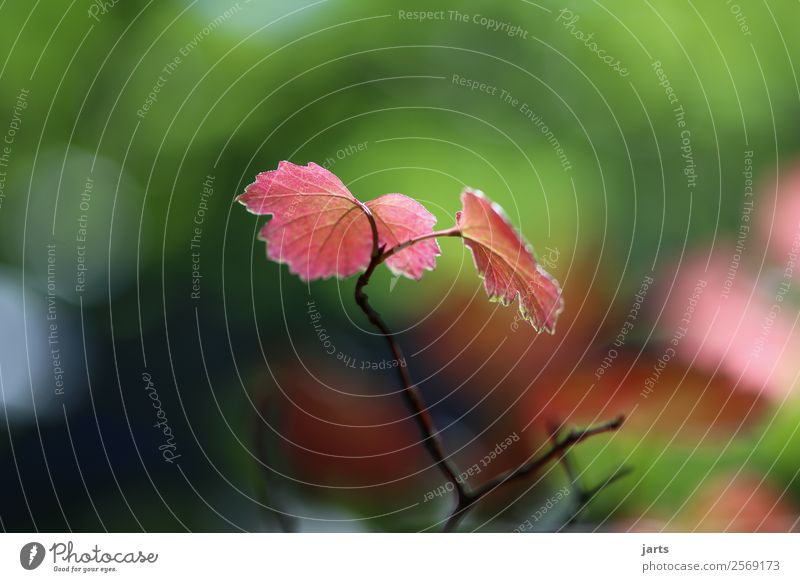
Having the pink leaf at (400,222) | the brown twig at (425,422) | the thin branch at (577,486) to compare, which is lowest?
the thin branch at (577,486)

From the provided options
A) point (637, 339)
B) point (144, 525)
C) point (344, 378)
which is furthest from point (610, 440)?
point (144, 525)

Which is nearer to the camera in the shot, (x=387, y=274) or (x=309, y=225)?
(x=309, y=225)

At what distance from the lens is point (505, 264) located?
0.27m

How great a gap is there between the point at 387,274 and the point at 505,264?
318mm

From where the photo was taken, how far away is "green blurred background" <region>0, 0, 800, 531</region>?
0.52 m

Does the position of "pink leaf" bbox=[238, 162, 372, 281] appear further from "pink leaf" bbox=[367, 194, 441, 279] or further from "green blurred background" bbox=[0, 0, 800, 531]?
"green blurred background" bbox=[0, 0, 800, 531]

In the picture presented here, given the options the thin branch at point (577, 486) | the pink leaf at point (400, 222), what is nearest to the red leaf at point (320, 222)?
the pink leaf at point (400, 222)

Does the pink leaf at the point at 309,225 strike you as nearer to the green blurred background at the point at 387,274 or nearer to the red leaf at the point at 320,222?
the red leaf at the point at 320,222

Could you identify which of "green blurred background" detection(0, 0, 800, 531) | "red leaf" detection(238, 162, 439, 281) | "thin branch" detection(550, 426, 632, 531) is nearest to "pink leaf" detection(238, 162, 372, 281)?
"red leaf" detection(238, 162, 439, 281)

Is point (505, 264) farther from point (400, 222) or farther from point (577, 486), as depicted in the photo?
point (577, 486)

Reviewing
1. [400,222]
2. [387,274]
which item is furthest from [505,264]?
[387,274]

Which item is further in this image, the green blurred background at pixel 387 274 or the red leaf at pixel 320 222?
the green blurred background at pixel 387 274

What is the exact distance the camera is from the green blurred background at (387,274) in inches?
20.3
